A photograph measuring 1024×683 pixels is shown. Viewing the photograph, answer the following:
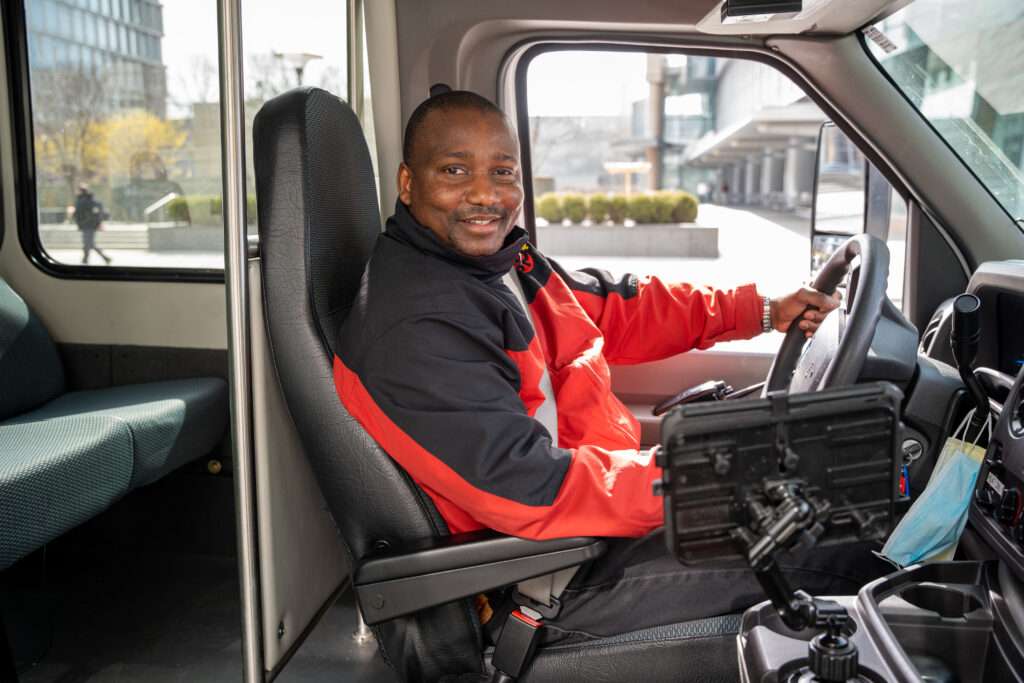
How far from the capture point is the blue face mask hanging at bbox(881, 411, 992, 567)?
4.72ft

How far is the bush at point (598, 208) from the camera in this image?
6.43m

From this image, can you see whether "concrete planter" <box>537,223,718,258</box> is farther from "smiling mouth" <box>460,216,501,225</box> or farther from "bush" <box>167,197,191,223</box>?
"smiling mouth" <box>460,216,501,225</box>

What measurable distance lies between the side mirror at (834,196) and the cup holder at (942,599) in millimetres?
1024

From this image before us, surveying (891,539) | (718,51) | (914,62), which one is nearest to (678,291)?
(718,51)

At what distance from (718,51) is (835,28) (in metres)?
0.28

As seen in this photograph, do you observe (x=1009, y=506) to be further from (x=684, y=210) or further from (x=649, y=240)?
(x=684, y=210)

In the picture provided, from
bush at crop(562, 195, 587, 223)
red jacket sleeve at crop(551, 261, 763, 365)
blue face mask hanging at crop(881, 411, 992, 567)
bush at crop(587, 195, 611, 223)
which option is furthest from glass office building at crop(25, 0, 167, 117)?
bush at crop(587, 195, 611, 223)

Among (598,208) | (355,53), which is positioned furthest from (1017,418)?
(598,208)

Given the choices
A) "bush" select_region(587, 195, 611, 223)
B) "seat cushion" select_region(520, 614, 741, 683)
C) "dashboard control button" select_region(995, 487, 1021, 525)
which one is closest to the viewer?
"dashboard control button" select_region(995, 487, 1021, 525)

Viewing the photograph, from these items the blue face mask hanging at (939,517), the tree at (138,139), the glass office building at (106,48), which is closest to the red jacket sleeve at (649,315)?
the blue face mask hanging at (939,517)

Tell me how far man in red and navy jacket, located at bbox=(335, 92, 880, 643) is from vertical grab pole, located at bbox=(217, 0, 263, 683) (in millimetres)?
170

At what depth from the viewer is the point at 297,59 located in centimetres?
240

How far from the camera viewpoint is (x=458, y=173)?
166 cm

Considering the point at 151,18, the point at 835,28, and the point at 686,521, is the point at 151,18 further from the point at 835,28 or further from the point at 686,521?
the point at 686,521
